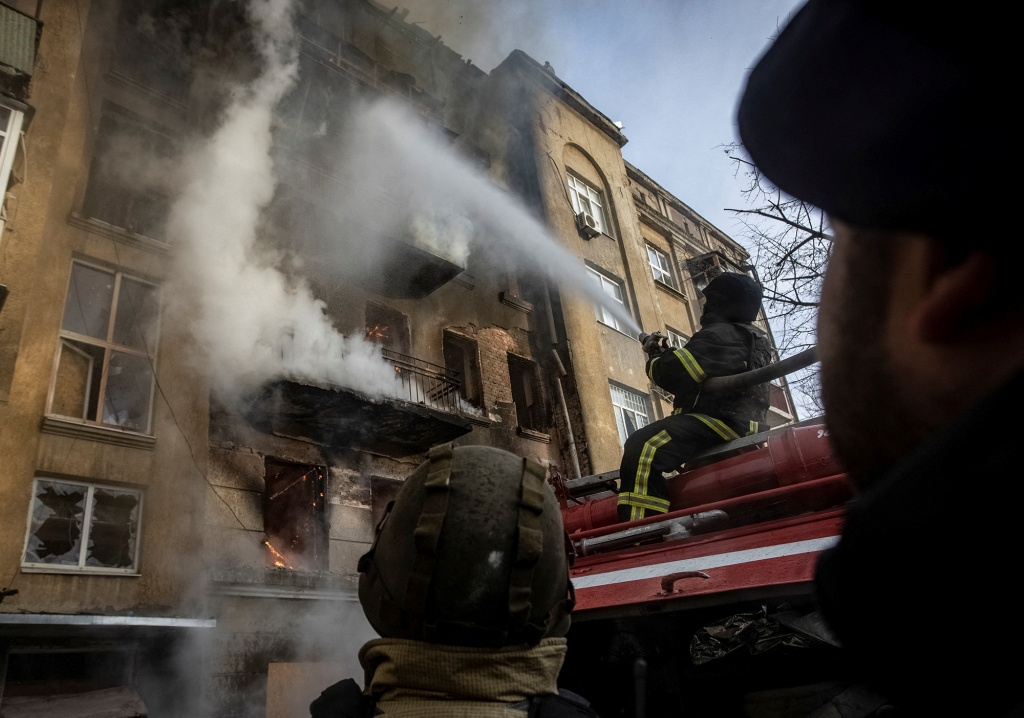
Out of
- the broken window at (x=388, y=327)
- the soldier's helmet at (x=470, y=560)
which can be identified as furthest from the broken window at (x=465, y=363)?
the soldier's helmet at (x=470, y=560)

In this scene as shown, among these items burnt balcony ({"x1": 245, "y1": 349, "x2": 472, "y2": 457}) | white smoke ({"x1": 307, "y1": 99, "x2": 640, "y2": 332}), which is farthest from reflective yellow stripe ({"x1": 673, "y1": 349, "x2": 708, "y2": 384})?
white smoke ({"x1": 307, "y1": 99, "x2": 640, "y2": 332})

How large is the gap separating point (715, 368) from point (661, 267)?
1813 cm

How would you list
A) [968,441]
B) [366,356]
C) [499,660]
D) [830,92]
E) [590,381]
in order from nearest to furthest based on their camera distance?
1. [968,441]
2. [830,92]
3. [499,660]
4. [366,356]
5. [590,381]

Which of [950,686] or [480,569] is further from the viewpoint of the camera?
[480,569]

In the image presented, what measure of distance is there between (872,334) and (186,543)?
970cm

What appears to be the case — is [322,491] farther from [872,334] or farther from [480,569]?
[872,334]

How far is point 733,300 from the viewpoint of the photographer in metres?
4.79

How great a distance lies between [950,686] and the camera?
0.52 m

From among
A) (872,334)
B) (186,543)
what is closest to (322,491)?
(186,543)

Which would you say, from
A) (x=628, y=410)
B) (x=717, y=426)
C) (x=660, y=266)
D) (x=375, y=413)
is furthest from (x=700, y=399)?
(x=660, y=266)

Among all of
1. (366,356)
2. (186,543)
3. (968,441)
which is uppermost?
(366,356)

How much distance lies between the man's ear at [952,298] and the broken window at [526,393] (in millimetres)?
14362

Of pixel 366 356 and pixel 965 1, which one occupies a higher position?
pixel 366 356

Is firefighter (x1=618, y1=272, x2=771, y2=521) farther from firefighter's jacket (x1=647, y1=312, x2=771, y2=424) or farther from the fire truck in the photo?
the fire truck
